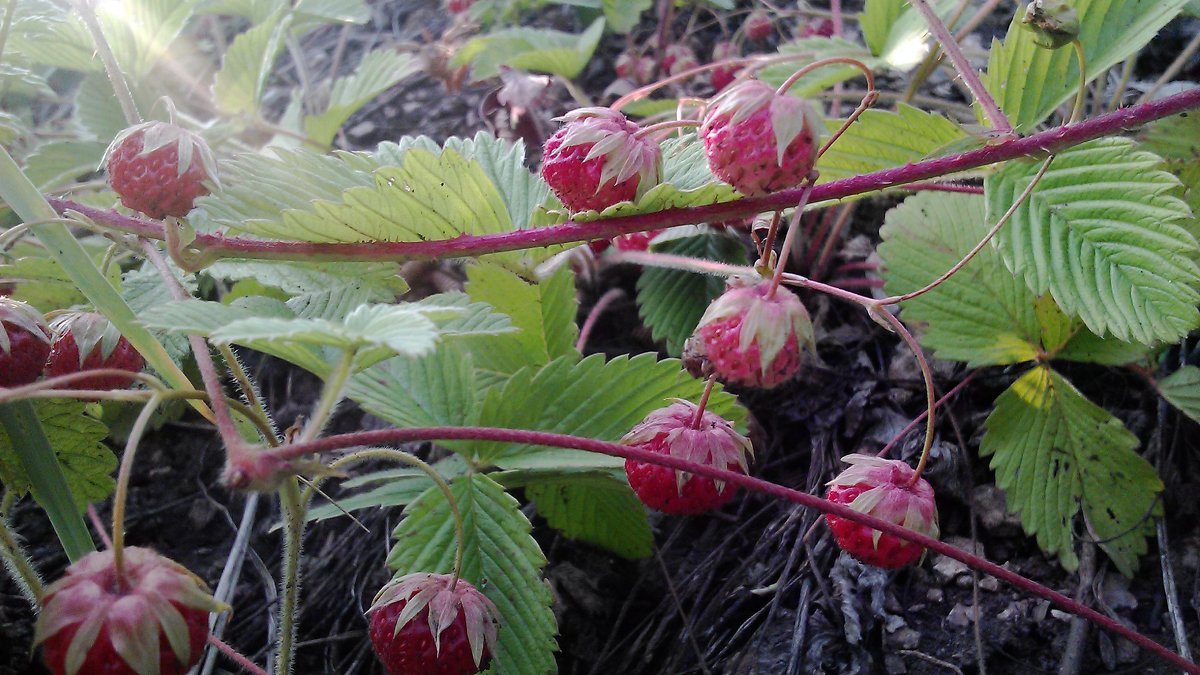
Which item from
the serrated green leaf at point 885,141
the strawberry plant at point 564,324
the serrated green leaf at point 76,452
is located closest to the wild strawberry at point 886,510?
the strawberry plant at point 564,324

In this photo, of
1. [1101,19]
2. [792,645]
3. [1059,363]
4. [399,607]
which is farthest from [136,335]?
[1059,363]

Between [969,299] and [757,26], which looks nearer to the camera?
[969,299]

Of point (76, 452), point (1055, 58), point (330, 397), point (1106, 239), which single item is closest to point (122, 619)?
point (330, 397)

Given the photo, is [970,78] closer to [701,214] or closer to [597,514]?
[701,214]

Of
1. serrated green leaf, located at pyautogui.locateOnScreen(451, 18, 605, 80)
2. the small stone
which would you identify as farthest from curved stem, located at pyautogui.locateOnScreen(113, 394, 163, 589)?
serrated green leaf, located at pyautogui.locateOnScreen(451, 18, 605, 80)

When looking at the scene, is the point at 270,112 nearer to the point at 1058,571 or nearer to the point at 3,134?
the point at 3,134

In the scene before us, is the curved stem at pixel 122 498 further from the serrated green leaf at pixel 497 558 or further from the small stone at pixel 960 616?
the small stone at pixel 960 616
